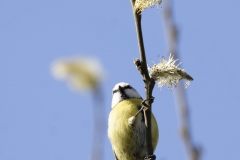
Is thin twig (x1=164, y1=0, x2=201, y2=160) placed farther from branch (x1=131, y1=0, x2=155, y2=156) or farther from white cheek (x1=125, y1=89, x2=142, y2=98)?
white cheek (x1=125, y1=89, x2=142, y2=98)

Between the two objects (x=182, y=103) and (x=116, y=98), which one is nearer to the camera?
(x=182, y=103)

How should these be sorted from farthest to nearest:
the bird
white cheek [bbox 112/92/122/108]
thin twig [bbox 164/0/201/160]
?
white cheek [bbox 112/92/122/108] < the bird < thin twig [bbox 164/0/201/160]

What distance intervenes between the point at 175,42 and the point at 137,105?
2.34m

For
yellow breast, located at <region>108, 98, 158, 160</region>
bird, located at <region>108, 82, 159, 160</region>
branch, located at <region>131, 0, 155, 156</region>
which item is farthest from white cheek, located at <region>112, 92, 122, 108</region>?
branch, located at <region>131, 0, 155, 156</region>

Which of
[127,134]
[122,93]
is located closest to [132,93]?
[122,93]

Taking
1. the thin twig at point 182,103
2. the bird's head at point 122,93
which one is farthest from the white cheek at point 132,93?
the thin twig at point 182,103

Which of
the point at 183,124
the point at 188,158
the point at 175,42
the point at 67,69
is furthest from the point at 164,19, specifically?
the point at 67,69

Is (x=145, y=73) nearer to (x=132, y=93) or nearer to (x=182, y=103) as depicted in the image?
(x=182, y=103)

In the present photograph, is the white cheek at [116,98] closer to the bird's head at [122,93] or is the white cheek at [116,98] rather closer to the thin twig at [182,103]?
the bird's head at [122,93]

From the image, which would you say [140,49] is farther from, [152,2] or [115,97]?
[115,97]

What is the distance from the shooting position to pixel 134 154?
3641 mm

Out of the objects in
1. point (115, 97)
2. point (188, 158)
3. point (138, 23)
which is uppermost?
point (115, 97)

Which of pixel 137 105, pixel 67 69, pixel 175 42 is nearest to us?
pixel 67 69

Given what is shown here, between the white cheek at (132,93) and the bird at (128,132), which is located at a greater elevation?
the white cheek at (132,93)
